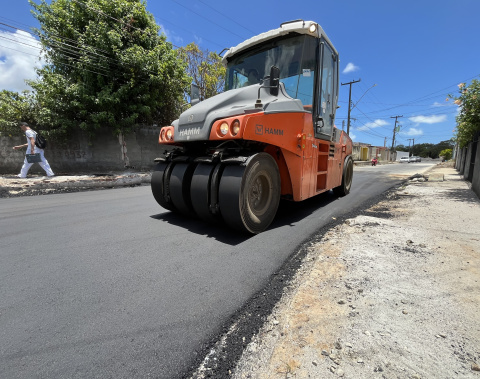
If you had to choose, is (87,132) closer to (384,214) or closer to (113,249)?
(113,249)

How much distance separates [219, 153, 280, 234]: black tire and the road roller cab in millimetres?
13

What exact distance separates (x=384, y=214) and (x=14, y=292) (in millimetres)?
5191

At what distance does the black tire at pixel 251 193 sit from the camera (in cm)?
300

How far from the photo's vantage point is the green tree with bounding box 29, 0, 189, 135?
9.96 metres

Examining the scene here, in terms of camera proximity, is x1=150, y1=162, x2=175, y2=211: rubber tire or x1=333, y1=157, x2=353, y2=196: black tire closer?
x1=150, y1=162, x2=175, y2=211: rubber tire

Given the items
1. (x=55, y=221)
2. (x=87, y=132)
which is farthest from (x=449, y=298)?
(x=87, y=132)

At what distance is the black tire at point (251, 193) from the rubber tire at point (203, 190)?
230 millimetres

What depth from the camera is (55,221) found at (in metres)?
4.02

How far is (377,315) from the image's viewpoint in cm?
165

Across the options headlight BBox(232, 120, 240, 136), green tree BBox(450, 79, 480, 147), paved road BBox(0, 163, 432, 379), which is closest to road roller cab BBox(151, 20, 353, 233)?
headlight BBox(232, 120, 240, 136)

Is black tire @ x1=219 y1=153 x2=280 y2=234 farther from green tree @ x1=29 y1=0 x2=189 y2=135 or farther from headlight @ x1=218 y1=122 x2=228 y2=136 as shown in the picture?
green tree @ x1=29 y1=0 x2=189 y2=135

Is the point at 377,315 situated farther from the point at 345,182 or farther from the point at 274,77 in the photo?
the point at 345,182

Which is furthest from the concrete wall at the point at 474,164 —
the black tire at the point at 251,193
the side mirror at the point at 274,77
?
the side mirror at the point at 274,77

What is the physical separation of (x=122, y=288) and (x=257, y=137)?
7.13 ft
